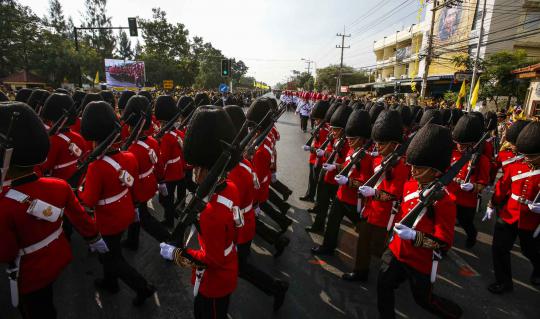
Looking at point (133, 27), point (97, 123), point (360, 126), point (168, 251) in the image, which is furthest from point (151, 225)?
point (133, 27)

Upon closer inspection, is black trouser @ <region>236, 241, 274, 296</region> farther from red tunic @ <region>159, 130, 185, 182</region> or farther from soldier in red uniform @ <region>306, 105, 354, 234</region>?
red tunic @ <region>159, 130, 185, 182</region>

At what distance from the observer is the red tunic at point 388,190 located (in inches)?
140

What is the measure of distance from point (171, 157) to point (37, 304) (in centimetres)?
286

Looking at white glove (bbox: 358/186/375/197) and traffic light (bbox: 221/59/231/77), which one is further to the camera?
traffic light (bbox: 221/59/231/77)

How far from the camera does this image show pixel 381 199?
11.6 ft

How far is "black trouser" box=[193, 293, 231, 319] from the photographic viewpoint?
7.54 ft

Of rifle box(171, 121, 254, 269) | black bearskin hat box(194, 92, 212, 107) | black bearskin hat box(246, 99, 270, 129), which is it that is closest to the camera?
rifle box(171, 121, 254, 269)

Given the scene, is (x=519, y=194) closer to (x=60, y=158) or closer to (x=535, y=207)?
(x=535, y=207)

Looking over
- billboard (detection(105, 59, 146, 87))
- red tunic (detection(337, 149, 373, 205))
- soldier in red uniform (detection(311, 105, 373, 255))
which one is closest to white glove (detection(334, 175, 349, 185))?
soldier in red uniform (detection(311, 105, 373, 255))

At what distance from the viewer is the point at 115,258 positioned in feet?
10.6

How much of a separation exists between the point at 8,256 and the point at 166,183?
286cm

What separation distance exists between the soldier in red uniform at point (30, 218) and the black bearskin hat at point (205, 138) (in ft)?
3.48

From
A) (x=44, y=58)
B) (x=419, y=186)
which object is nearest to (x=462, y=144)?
(x=419, y=186)

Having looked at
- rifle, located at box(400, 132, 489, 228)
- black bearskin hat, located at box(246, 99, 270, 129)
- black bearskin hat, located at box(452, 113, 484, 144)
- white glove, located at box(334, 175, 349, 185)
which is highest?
black bearskin hat, located at box(246, 99, 270, 129)
